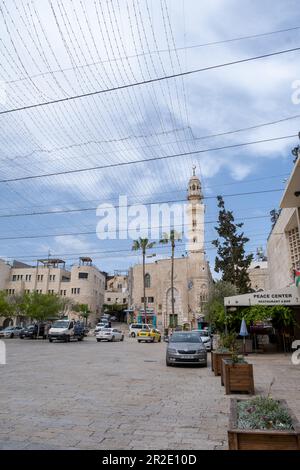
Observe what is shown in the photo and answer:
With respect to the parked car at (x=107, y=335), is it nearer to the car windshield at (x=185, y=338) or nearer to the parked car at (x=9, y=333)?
the parked car at (x=9, y=333)

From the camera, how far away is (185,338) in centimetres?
1672

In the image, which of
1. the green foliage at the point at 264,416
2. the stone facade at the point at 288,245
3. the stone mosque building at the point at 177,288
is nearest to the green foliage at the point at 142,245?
the stone mosque building at the point at 177,288

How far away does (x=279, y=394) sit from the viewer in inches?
362

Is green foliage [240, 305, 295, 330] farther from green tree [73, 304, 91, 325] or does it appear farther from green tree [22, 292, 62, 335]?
green tree [73, 304, 91, 325]

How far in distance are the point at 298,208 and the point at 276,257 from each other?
12.6 meters

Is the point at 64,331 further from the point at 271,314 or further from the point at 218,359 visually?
the point at 218,359

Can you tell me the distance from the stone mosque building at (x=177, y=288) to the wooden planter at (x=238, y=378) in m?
51.7

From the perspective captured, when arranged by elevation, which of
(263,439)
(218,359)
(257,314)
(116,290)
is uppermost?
(116,290)

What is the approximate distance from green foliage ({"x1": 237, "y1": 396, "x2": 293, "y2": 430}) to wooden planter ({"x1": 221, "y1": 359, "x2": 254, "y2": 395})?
5.01 metres

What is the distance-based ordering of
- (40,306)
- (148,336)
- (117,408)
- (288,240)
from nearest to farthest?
1. (117,408)
2. (288,240)
3. (148,336)
4. (40,306)

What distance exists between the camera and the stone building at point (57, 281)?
248ft

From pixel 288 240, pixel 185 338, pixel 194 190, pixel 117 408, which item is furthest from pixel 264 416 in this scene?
pixel 194 190

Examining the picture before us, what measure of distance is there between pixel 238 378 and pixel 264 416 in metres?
5.59

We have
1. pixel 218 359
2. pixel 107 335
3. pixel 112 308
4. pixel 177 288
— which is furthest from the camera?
pixel 112 308
